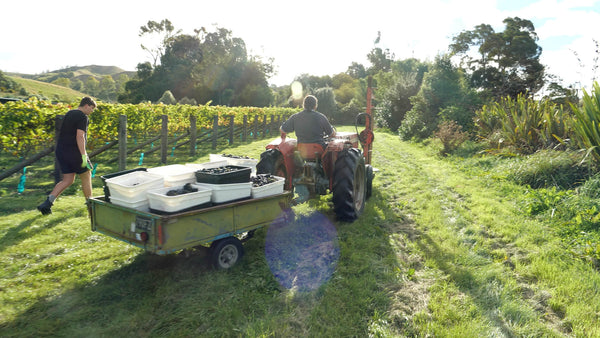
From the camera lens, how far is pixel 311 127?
4.77 meters

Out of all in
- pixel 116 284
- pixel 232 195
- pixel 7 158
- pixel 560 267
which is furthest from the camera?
pixel 7 158

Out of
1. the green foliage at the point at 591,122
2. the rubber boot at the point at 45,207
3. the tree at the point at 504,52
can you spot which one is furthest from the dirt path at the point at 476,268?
the tree at the point at 504,52

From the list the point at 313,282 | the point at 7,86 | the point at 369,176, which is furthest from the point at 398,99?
the point at 7,86

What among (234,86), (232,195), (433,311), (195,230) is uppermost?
(234,86)

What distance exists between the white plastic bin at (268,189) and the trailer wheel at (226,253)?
538 millimetres

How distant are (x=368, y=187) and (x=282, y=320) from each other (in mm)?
4069

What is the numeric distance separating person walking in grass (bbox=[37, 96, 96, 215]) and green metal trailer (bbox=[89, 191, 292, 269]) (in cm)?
186

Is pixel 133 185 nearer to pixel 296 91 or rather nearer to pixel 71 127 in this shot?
pixel 71 127

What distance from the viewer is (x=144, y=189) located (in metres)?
2.99

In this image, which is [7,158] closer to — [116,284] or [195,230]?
[116,284]

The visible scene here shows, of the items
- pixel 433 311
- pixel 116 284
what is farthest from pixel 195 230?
pixel 433 311

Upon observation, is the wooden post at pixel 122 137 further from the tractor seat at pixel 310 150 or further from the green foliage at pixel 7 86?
the green foliage at pixel 7 86

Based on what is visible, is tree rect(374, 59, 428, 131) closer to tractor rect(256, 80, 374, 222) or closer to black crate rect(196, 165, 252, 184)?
tractor rect(256, 80, 374, 222)

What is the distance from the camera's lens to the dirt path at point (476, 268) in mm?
2740
